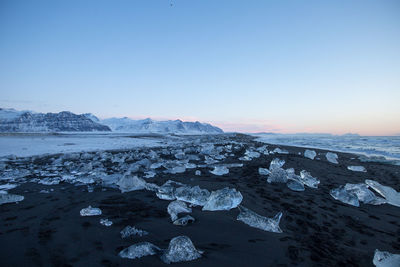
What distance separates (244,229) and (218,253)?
671 mm

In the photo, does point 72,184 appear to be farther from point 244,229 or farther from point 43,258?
point 244,229

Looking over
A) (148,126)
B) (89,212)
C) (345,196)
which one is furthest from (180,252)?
(148,126)

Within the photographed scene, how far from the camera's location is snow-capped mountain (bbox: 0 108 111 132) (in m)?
70.6

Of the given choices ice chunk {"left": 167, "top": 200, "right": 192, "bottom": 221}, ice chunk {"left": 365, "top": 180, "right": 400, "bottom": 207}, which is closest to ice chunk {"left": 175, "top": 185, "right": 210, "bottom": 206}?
ice chunk {"left": 167, "top": 200, "right": 192, "bottom": 221}

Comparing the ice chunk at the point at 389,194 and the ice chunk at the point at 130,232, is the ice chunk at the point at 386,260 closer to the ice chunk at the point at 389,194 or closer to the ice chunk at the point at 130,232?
the ice chunk at the point at 130,232

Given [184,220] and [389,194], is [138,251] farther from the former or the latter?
[389,194]

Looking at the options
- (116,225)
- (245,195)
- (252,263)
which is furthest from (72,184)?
(252,263)

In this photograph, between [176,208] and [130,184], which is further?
[130,184]

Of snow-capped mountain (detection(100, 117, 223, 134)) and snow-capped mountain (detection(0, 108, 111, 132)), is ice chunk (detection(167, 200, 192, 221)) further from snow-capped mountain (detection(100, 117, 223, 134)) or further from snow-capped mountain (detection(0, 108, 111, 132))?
snow-capped mountain (detection(100, 117, 223, 134))

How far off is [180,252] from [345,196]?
147 inches

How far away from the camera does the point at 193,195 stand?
3.52 meters

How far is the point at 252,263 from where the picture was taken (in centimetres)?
189

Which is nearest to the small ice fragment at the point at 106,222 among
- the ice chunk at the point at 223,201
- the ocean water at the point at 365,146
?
the ice chunk at the point at 223,201

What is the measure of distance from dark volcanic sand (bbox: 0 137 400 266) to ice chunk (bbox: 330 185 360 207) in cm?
11
